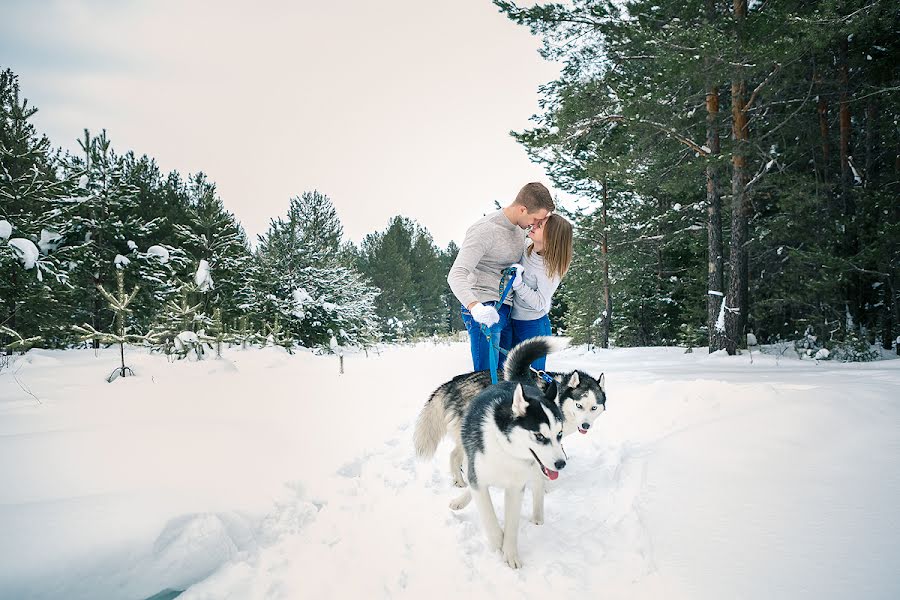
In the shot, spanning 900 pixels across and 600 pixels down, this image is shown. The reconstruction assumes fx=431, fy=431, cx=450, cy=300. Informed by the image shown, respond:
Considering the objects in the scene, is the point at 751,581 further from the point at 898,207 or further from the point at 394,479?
the point at 898,207

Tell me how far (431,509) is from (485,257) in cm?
204

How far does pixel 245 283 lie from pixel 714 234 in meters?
16.3

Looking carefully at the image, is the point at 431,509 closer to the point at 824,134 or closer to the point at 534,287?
the point at 534,287

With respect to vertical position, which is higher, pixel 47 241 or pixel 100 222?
pixel 100 222

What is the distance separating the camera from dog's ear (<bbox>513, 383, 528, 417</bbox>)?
8.03 feet

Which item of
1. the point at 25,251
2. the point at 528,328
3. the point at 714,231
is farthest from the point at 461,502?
the point at 25,251

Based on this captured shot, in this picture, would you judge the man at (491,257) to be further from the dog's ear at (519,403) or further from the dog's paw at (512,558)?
the dog's paw at (512,558)

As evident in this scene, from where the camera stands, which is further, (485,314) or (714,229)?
(714,229)

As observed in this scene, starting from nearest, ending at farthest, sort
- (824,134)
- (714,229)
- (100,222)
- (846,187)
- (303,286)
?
1. (846,187)
2. (824,134)
3. (714,229)
4. (100,222)
5. (303,286)

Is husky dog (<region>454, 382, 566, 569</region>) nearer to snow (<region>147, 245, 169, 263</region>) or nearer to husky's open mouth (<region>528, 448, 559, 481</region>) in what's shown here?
husky's open mouth (<region>528, 448, 559, 481</region>)

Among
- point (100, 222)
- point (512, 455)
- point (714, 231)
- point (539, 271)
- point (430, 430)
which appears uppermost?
point (100, 222)

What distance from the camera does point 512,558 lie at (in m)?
2.36

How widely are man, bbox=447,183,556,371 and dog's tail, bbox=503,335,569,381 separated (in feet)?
0.98

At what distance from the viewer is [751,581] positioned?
1.91m
